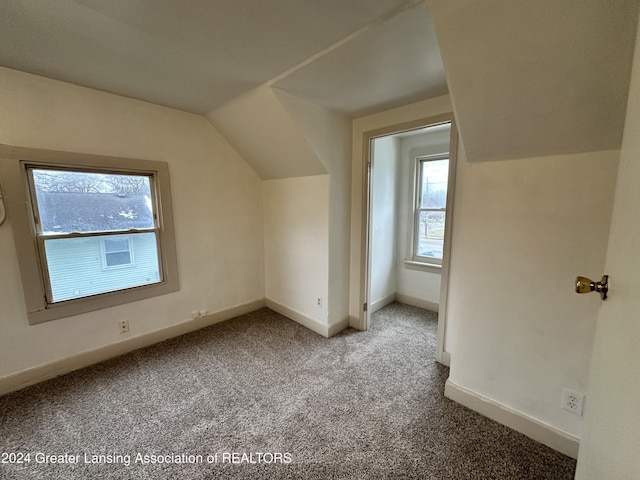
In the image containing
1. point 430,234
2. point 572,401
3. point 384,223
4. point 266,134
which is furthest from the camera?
point 430,234

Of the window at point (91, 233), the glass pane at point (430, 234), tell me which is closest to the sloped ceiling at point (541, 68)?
the glass pane at point (430, 234)

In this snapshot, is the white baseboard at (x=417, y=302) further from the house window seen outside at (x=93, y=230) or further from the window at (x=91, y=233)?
the house window seen outside at (x=93, y=230)

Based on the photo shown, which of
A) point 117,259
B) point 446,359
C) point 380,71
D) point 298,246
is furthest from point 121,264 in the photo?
point 446,359

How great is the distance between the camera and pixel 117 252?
2291 millimetres

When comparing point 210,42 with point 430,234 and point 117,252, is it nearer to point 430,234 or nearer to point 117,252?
point 117,252

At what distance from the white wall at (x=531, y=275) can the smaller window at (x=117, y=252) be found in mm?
2771

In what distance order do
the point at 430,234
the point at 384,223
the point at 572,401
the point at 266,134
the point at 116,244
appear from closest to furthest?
1. the point at 572,401
2. the point at 116,244
3. the point at 266,134
4. the point at 384,223
5. the point at 430,234

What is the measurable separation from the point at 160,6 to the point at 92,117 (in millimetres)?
1395

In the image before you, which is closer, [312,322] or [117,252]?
[117,252]

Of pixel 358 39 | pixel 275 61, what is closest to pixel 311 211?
pixel 275 61

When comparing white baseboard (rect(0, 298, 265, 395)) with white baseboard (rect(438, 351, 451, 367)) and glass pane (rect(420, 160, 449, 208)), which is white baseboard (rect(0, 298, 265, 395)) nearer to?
white baseboard (rect(438, 351, 451, 367))

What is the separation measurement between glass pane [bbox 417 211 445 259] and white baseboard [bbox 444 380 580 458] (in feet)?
6.27

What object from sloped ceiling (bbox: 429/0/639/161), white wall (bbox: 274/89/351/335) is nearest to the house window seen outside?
white wall (bbox: 274/89/351/335)

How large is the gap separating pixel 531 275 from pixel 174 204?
9.48ft
